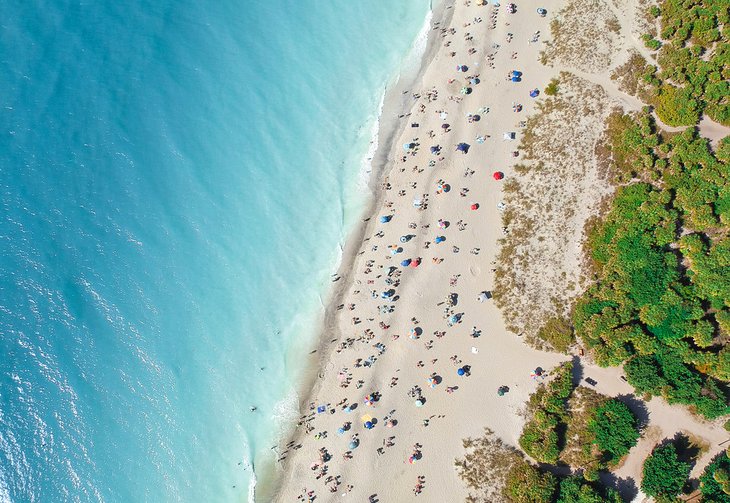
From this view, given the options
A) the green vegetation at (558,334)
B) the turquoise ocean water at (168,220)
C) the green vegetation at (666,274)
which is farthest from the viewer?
the turquoise ocean water at (168,220)

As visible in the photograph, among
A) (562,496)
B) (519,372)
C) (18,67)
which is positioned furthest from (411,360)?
(18,67)

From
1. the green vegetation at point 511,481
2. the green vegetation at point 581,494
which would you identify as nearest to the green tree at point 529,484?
the green vegetation at point 511,481

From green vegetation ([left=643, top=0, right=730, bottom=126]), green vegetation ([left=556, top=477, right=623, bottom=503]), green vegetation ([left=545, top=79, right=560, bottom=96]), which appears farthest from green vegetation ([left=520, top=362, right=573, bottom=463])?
green vegetation ([left=643, top=0, right=730, bottom=126])

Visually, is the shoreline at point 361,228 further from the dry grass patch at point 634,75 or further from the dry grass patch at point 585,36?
the dry grass patch at point 634,75

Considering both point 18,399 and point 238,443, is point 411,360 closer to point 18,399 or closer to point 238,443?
point 238,443

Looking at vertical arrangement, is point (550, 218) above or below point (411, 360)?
above
